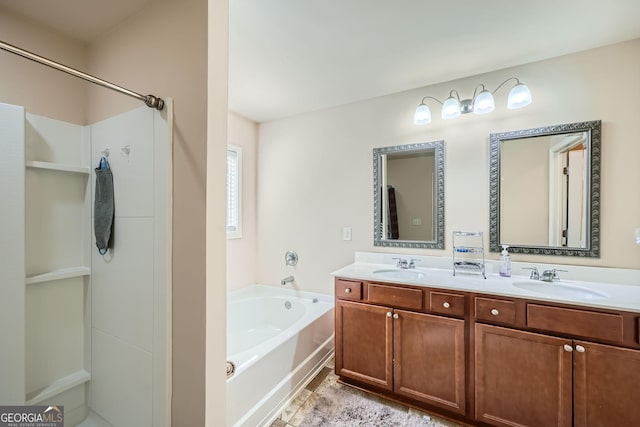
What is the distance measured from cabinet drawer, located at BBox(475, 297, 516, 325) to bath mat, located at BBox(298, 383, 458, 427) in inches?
28.6

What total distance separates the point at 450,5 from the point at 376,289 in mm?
1730

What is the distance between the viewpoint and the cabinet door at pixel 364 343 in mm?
1823

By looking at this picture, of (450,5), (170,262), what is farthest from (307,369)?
(450,5)

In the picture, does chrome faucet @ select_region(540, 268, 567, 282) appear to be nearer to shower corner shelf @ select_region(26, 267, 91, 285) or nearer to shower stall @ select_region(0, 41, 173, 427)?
shower stall @ select_region(0, 41, 173, 427)

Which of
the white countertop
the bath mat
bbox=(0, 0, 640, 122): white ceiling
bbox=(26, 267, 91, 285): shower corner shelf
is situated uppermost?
bbox=(0, 0, 640, 122): white ceiling

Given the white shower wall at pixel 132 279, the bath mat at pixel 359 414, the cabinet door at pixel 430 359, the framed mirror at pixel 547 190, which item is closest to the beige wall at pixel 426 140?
the framed mirror at pixel 547 190

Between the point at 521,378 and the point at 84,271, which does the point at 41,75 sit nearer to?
the point at 84,271

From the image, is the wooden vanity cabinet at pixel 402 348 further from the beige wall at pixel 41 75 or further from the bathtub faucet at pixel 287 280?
the beige wall at pixel 41 75

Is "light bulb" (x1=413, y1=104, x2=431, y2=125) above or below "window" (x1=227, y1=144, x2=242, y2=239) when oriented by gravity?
above

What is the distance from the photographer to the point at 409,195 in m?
2.32

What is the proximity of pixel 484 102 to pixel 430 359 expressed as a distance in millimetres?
1825

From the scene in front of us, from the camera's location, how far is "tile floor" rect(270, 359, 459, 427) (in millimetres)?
1659

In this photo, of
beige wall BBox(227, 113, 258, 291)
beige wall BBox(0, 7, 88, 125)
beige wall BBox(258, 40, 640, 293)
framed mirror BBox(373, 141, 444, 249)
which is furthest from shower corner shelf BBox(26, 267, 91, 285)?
framed mirror BBox(373, 141, 444, 249)

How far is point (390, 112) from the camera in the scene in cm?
239
